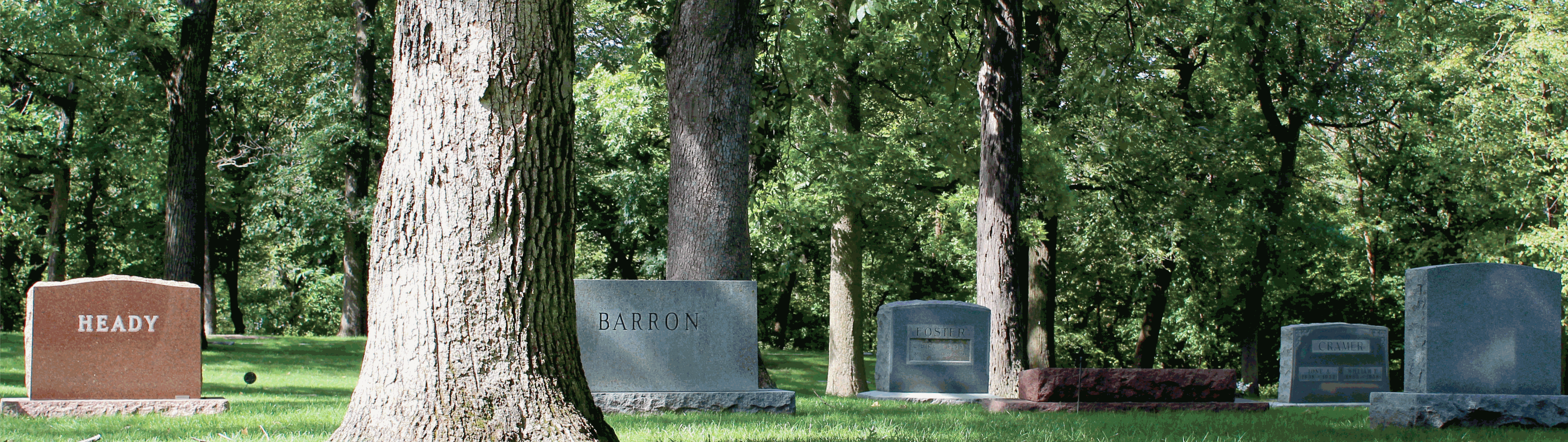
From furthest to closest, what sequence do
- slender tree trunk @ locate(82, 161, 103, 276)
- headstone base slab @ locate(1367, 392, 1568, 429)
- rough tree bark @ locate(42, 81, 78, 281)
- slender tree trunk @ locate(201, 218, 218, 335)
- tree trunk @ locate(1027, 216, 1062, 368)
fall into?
slender tree trunk @ locate(82, 161, 103, 276) → rough tree bark @ locate(42, 81, 78, 281) → slender tree trunk @ locate(201, 218, 218, 335) → tree trunk @ locate(1027, 216, 1062, 368) → headstone base slab @ locate(1367, 392, 1568, 429)

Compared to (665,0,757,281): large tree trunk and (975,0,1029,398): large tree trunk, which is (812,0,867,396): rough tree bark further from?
(665,0,757,281): large tree trunk

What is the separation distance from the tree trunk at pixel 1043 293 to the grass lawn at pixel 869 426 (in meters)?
9.76

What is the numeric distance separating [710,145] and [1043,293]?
13.2 meters

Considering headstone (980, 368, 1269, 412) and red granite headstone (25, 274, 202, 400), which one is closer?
red granite headstone (25, 274, 202, 400)

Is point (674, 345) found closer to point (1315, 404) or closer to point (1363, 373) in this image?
point (1315, 404)

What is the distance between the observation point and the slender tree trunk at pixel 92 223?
32.3 metres

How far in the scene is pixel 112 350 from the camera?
8.70 metres

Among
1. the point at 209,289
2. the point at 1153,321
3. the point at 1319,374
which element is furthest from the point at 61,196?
the point at 1319,374

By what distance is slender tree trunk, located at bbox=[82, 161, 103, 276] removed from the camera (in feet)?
106

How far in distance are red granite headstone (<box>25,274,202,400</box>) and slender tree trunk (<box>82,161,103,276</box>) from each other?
2619 cm

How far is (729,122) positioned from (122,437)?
215 inches

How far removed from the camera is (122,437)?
21.5 feet

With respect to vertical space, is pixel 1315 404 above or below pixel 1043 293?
below

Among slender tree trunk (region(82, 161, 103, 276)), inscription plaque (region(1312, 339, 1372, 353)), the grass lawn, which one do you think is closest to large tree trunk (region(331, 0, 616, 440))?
the grass lawn
